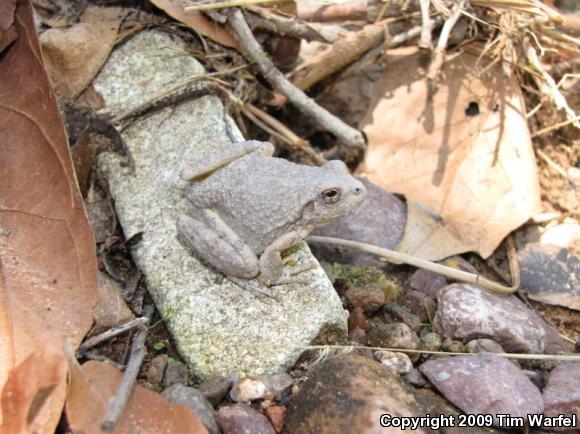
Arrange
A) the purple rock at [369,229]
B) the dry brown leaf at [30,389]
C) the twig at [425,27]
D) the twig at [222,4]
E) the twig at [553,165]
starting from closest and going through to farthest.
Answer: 1. the dry brown leaf at [30,389]
2. the twig at [222,4]
3. the purple rock at [369,229]
4. the twig at [425,27]
5. the twig at [553,165]

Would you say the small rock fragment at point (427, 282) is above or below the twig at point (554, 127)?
below

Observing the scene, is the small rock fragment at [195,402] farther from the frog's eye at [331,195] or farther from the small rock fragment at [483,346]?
the small rock fragment at [483,346]

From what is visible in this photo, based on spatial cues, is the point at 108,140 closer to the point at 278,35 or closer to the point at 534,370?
the point at 278,35

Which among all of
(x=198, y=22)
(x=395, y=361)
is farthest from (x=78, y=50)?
(x=395, y=361)

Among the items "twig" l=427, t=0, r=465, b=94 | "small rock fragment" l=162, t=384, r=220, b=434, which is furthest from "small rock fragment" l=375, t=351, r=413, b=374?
"twig" l=427, t=0, r=465, b=94

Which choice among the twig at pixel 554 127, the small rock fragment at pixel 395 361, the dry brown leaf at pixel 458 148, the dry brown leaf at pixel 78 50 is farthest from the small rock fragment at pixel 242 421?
the twig at pixel 554 127

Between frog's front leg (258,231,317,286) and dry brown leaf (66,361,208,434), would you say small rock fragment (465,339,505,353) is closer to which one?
frog's front leg (258,231,317,286)

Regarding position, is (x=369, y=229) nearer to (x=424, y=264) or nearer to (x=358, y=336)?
(x=424, y=264)

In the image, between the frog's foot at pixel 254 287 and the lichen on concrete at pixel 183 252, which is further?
the frog's foot at pixel 254 287

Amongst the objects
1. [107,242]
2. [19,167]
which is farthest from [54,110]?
[107,242]
